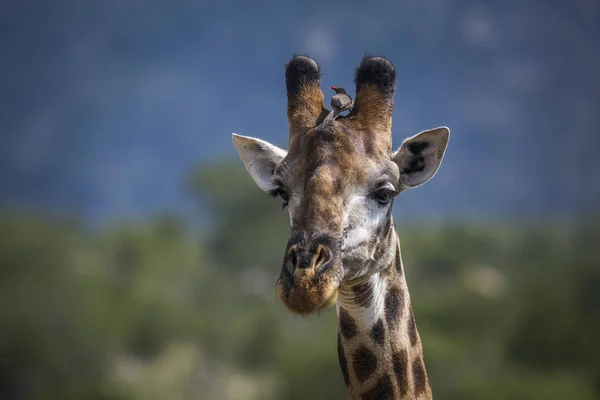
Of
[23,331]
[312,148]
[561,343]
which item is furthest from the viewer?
[23,331]

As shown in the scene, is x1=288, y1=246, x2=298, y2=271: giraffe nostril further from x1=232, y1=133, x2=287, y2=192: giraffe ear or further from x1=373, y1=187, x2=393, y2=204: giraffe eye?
x1=232, y1=133, x2=287, y2=192: giraffe ear

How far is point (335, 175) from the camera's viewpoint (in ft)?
25.4

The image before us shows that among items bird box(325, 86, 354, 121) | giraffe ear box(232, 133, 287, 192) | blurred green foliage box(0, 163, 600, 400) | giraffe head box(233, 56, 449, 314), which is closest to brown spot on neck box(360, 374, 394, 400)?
giraffe head box(233, 56, 449, 314)

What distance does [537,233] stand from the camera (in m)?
115

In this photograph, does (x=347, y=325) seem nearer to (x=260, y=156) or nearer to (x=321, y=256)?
(x=321, y=256)

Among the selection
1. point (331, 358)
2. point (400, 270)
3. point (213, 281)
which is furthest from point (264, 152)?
point (213, 281)

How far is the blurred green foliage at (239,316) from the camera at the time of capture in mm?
51438

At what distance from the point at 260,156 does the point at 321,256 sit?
191 cm

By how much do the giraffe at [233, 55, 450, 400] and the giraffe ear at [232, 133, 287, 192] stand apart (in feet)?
0.85

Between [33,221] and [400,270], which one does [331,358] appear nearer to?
[400,270]

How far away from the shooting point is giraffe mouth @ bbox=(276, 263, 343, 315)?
7.07m

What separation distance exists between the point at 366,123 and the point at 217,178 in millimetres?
99227

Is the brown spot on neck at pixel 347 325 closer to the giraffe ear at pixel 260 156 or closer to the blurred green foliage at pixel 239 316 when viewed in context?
the giraffe ear at pixel 260 156

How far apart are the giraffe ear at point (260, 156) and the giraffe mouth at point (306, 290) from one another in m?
1.76
